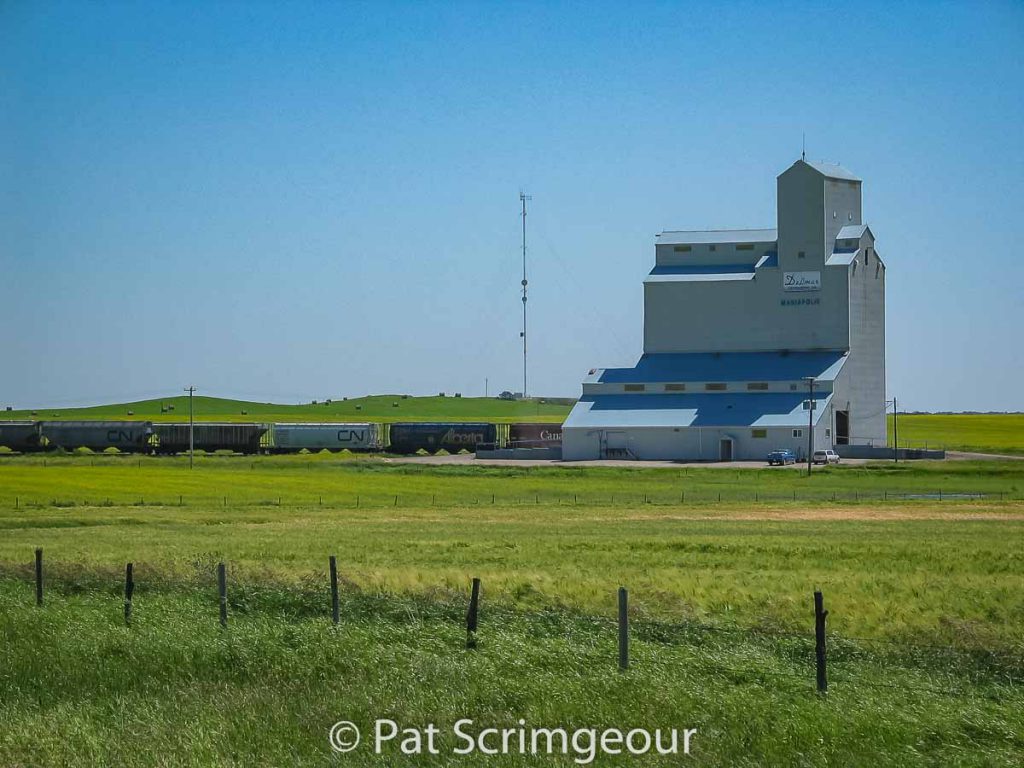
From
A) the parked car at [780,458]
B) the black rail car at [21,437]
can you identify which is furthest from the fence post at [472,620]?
the black rail car at [21,437]

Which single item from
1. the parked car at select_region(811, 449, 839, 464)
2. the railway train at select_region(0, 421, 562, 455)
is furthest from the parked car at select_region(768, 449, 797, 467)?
the railway train at select_region(0, 421, 562, 455)

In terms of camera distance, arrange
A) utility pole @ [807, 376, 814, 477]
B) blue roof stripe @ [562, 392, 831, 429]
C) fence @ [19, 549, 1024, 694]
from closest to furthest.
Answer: fence @ [19, 549, 1024, 694], utility pole @ [807, 376, 814, 477], blue roof stripe @ [562, 392, 831, 429]

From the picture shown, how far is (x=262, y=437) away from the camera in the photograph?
9369cm

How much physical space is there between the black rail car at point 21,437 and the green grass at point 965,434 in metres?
68.2

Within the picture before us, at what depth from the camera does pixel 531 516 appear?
48.5m

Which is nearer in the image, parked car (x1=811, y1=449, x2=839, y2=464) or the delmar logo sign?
parked car (x1=811, y1=449, x2=839, y2=464)

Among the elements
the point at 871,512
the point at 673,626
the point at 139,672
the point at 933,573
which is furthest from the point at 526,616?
the point at 871,512

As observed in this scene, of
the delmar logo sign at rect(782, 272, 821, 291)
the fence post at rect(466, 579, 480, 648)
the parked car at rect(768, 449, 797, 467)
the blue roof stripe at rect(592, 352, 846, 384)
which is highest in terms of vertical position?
the delmar logo sign at rect(782, 272, 821, 291)

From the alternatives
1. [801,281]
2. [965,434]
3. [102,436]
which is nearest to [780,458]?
[801,281]

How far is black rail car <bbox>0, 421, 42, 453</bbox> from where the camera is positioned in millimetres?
92250

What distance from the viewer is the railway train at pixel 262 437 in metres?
92.1

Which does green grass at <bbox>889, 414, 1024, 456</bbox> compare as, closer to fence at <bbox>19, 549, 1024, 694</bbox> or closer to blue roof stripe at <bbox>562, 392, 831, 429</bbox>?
blue roof stripe at <bbox>562, 392, 831, 429</bbox>

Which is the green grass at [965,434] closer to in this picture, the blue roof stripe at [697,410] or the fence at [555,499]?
the blue roof stripe at [697,410]

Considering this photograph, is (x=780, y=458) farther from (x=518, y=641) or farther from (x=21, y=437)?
(x=518, y=641)
